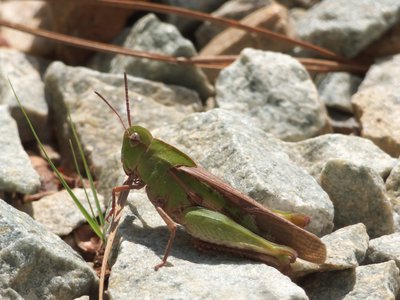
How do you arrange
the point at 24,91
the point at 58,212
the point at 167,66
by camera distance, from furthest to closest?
the point at 167,66 < the point at 24,91 < the point at 58,212

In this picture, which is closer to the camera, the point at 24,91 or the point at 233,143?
the point at 233,143

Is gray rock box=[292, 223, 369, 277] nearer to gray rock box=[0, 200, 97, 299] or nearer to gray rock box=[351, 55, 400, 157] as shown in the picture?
gray rock box=[0, 200, 97, 299]

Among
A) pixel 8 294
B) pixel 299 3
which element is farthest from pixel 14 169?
pixel 299 3

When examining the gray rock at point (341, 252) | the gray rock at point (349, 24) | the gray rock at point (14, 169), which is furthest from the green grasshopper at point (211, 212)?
the gray rock at point (349, 24)

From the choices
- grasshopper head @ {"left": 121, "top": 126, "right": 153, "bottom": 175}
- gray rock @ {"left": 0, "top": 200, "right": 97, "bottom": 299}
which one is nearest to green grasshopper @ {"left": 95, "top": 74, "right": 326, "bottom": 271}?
grasshopper head @ {"left": 121, "top": 126, "right": 153, "bottom": 175}

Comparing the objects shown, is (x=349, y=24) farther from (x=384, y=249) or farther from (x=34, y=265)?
(x=34, y=265)

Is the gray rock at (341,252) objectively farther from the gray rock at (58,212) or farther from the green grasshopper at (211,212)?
the gray rock at (58,212)

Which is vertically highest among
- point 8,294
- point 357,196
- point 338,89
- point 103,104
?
point 8,294

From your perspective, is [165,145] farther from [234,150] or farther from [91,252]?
[91,252]
